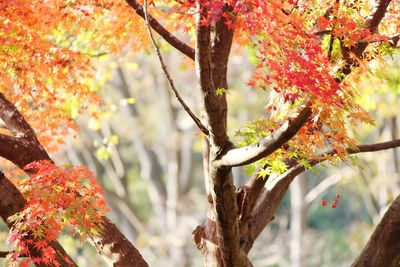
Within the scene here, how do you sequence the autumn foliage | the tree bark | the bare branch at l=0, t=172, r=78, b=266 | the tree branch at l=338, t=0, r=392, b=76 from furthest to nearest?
the tree bark → the bare branch at l=0, t=172, r=78, b=266 → the autumn foliage → the tree branch at l=338, t=0, r=392, b=76

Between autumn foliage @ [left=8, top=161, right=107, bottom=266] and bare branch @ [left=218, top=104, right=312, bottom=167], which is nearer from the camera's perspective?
bare branch @ [left=218, top=104, right=312, bottom=167]

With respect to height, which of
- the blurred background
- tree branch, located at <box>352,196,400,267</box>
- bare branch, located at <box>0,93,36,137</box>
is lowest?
tree branch, located at <box>352,196,400,267</box>

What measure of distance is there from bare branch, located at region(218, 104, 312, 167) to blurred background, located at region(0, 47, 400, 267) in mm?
4139

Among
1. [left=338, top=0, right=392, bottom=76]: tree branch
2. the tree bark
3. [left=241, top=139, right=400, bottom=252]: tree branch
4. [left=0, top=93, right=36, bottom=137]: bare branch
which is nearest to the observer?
[left=338, top=0, right=392, bottom=76]: tree branch

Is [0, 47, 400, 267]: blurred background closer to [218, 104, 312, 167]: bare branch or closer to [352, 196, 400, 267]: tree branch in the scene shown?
[352, 196, 400, 267]: tree branch

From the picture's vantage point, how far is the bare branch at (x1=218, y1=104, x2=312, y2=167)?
13.4 ft

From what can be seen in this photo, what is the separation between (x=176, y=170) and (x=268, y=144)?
10781 mm

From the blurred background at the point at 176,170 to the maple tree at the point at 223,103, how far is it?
2.36 metres

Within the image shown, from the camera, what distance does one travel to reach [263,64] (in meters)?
4.78

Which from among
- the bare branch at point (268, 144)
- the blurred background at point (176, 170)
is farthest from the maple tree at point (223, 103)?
the blurred background at point (176, 170)

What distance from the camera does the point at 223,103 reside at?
5.54m

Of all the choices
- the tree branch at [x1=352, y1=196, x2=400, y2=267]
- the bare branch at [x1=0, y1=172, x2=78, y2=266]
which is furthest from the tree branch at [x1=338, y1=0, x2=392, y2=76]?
the bare branch at [x1=0, y1=172, x2=78, y2=266]

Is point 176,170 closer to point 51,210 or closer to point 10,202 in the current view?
point 10,202

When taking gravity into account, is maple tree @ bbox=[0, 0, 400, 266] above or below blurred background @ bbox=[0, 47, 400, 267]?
below
